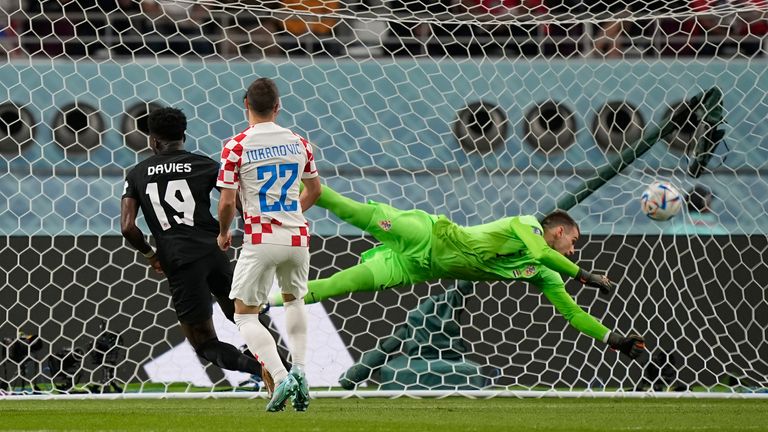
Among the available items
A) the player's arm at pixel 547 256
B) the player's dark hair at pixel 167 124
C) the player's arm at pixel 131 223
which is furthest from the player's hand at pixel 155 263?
the player's arm at pixel 547 256

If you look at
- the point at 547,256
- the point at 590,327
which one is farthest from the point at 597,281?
the point at 590,327

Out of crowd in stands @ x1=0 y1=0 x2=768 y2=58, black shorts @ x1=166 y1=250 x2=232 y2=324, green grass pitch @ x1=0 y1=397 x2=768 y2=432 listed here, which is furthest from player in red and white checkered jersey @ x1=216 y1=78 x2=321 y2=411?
crowd in stands @ x1=0 y1=0 x2=768 y2=58

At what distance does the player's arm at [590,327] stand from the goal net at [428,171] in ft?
2.58

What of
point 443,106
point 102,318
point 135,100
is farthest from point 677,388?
point 135,100

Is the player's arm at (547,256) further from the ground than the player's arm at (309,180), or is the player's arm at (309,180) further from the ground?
the player's arm at (309,180)

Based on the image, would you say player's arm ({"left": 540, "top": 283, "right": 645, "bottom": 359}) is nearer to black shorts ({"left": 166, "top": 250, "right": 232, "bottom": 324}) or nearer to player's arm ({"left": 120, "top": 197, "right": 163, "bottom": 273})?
black shorts ({"left": 166, "top": 250, "right": 232, "bottom": 324})

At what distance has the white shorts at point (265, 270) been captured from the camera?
17.1ft

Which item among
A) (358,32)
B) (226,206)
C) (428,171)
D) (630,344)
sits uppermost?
(358,32)

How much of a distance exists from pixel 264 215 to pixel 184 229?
2.67ft

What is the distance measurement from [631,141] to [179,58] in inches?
143

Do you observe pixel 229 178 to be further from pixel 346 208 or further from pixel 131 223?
pixel 346 208

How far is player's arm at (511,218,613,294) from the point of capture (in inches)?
273

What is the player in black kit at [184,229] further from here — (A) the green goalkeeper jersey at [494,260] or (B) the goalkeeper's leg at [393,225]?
(A) the green goalkeeper jersey at [494,260]

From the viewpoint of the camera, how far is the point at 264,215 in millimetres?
5254
